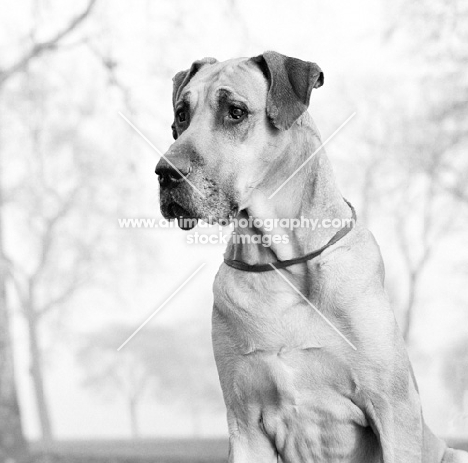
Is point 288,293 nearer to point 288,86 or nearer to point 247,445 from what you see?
point 247,445

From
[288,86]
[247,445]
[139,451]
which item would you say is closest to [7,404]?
[139,451]

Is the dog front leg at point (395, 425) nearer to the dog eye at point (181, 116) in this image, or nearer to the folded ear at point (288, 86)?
the folded ear at point (288, 86)

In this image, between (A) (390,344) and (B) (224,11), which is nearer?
(A) (390,344)

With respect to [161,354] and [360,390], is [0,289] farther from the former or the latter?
[360,390]

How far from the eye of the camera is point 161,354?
7.80 meters

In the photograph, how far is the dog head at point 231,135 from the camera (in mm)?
2414

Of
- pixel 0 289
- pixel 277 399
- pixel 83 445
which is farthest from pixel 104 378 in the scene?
pixel 277 399

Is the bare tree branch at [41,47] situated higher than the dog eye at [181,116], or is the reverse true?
the bare tree branch at [41,47]

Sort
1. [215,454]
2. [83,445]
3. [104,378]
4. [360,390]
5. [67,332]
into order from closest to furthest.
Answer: [360,390], [215,454], [83,445], [104,378], [67,332]

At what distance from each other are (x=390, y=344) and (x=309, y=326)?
0.31 metres

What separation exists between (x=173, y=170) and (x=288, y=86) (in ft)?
1.89

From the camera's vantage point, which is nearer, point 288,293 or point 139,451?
point 288,293

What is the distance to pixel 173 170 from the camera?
2371 millimetres

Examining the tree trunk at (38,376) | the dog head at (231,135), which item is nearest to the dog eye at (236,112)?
the dog head at (231,135)
